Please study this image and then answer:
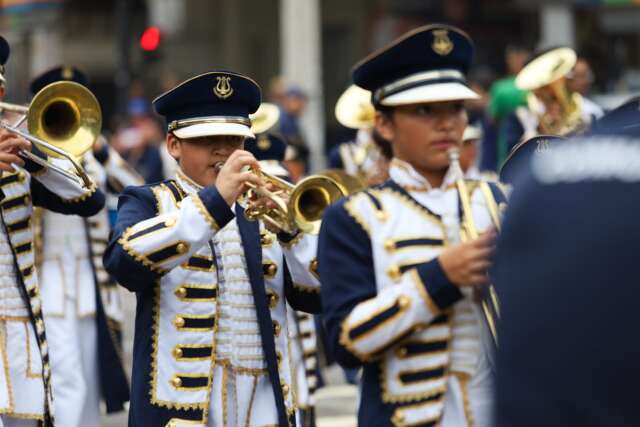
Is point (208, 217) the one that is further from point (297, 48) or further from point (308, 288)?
point (297, 48)

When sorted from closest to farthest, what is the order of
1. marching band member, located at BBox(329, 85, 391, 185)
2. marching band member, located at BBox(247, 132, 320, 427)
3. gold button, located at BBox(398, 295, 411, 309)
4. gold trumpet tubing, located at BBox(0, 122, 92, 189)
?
gold button, located at BBox(398, 295, 411, 309) < gold trumpet tubing, located at BBox(0, 122, 92, 189) < marching band member, located at BBox(247, 132, 320, 427) < marching band member, located at BBox(329, 85, 391, 185)

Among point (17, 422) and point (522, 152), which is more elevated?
point (522, 152)

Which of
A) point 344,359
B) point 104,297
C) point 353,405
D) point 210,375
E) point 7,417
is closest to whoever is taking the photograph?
point 344,359

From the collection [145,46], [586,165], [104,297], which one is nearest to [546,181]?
[586,165]

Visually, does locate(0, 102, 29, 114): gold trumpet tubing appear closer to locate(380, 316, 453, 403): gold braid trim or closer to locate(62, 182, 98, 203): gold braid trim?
locate(62, 182, 98, 203): gold braid trim

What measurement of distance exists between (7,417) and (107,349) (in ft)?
6.45

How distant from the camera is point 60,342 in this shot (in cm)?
800

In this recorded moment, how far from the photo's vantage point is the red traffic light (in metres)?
20.4

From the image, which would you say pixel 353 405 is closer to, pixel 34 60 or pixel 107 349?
pixel 107 349

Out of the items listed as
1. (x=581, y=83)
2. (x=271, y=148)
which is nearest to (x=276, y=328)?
(x=271, y=148)

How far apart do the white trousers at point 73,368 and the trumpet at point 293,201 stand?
9.18 feet

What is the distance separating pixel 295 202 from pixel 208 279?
426mm

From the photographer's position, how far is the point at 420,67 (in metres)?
4.29

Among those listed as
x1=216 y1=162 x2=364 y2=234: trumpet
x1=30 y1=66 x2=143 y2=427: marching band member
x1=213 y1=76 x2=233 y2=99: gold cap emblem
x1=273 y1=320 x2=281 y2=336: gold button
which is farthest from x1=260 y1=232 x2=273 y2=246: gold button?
x1=30 y1=66 x2=143 y2=427: marching band member
